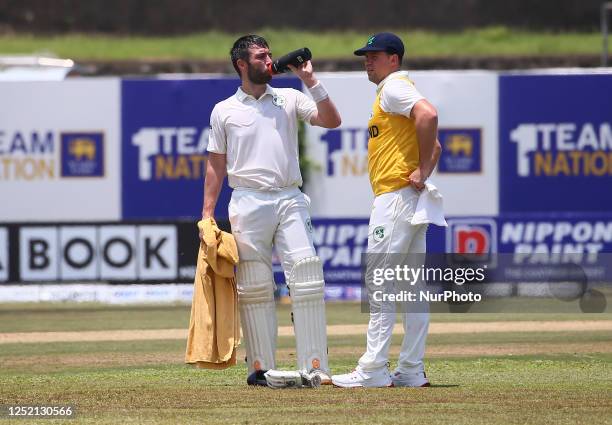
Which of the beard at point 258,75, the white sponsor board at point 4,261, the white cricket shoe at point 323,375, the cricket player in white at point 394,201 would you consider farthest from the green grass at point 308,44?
the white cricket shoe at point 323,375

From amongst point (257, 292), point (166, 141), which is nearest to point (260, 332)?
point (257, 292)

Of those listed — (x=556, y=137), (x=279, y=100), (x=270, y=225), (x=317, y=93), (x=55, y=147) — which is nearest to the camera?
(x=317, y=93)

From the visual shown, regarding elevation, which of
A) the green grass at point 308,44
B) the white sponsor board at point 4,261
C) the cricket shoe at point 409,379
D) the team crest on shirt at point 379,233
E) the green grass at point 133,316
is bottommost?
the green grass at point 133,316

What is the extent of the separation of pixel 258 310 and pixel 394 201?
1.10m

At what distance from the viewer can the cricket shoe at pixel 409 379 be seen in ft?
30.3

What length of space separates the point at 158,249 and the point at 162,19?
20.1 meters

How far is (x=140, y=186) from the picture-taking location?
63.8 feet

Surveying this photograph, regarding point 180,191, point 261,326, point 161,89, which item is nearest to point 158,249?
point 180,191

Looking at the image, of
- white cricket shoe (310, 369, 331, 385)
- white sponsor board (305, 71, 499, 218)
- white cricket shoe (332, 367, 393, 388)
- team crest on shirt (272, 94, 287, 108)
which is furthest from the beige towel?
white sponsor board (305, 71, 499, 218)

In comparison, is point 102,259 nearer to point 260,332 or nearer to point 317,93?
point 260,332

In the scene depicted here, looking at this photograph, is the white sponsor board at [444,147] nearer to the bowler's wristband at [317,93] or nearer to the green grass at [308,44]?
the bowler's wristband at [317,93]

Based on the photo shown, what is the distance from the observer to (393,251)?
9.18 metres

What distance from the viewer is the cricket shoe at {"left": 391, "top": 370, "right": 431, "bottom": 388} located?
9.23 meters

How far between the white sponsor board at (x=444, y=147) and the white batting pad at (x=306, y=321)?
9955 mm
